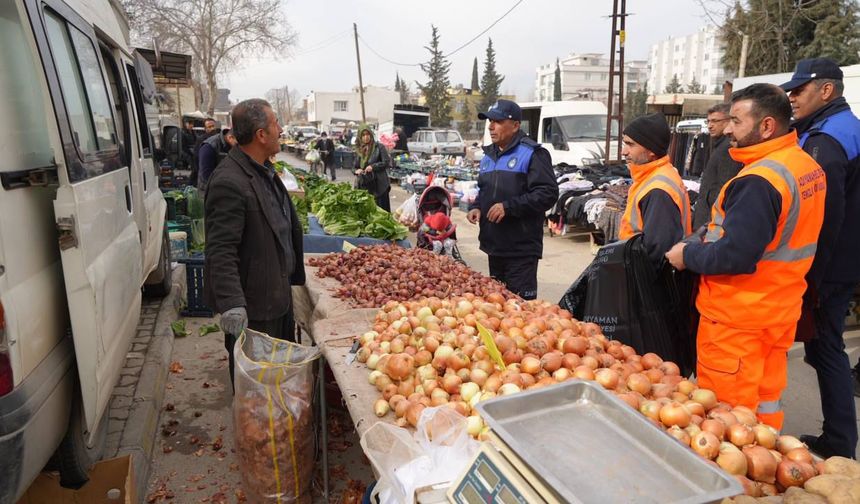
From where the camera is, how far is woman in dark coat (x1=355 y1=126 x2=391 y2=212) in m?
9.92

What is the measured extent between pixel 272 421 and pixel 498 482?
176 cm

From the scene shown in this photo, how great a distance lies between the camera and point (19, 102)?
2.16m

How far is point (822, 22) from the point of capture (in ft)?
71.9

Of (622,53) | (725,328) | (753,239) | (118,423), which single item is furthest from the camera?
(622,53)

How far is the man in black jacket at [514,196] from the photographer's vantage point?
14.2 ft

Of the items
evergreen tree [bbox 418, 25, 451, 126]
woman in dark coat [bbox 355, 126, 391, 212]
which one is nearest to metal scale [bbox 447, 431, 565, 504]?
woman in dark coat [bbox 355, 126, 391, 212]

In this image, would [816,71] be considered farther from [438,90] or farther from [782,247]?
[438,90]

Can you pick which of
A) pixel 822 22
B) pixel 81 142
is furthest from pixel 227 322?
pixel 822 22

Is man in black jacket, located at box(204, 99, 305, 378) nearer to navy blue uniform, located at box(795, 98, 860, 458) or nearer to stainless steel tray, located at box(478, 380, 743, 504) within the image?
stainless steel tray, located at box(478, 380, 743, 504)

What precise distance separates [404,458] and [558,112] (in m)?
14.5

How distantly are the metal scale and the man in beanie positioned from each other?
1.88m

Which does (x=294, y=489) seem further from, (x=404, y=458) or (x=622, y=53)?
(x=622, y=53)

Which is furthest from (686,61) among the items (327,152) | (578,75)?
(327,152)

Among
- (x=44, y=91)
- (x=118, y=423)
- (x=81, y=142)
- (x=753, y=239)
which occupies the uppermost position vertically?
(x=44, y=91)
